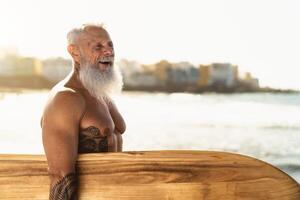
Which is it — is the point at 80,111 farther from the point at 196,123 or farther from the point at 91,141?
the point at 196,123

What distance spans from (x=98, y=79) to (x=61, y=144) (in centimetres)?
23

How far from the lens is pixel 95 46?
153 centimetres

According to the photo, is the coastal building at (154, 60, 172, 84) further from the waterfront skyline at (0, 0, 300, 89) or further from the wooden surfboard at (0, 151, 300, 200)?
the wooden surfboard at (0, 151, 300, 200)

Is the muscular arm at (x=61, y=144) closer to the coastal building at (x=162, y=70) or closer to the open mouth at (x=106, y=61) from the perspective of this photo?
the open mouth at (x=106, y=61)

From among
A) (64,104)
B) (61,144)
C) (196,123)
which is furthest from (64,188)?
(196,123)

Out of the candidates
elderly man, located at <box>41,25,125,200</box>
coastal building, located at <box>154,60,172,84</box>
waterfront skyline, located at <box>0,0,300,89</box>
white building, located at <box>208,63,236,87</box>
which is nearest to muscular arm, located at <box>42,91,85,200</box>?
elderly man, located at <box>41,25,125,200</box>

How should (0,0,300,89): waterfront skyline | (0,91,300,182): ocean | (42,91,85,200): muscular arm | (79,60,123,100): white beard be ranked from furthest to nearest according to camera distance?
(0,91,300,182): ocean, (0,0,300,89): waterfront skyline, (79,60,123,100): white beard, (42,91,85,200): muscular arm

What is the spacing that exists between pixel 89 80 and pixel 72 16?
231cm

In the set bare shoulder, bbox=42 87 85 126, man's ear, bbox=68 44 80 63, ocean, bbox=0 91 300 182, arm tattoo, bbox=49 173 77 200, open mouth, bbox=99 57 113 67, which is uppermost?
man's ear, bbox=68 44 80 63

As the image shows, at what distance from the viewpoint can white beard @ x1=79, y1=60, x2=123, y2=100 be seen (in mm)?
1521

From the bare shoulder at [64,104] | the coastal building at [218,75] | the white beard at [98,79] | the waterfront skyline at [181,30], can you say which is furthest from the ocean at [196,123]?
the bare shoulder at [64,104]

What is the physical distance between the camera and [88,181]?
1448 mm

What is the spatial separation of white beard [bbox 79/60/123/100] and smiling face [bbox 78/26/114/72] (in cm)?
2

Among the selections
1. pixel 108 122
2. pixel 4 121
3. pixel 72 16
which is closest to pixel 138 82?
pixel 72 16
